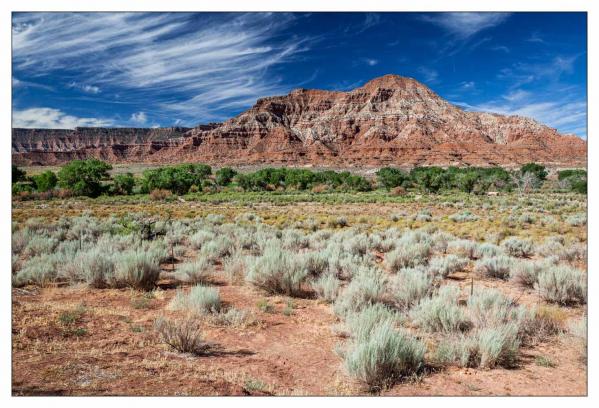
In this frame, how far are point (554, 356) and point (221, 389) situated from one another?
3.98m

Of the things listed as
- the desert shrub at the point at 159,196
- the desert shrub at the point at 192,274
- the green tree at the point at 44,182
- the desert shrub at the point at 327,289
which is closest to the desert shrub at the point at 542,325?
the desert shrub at the point at 327,289

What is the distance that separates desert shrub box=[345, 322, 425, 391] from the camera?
12.2ft

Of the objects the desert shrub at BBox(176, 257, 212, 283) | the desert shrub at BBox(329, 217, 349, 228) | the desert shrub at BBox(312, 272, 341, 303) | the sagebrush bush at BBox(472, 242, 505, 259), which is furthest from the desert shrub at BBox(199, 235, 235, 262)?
the desert shrub at BBox(329, 217, 349, 228)

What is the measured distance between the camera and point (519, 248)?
37.5 feet

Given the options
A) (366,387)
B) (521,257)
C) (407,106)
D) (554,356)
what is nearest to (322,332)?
(366,387)

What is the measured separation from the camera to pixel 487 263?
8.86 metres

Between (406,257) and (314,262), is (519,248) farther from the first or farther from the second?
(314,262)

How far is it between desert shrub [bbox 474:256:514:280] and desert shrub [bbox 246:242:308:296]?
14.3ft

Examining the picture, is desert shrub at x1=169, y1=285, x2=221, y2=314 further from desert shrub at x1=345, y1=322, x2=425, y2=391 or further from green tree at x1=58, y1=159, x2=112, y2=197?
green tree at x1=58, y1=159, x2=112, y2=197

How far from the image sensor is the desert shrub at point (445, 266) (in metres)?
8.52

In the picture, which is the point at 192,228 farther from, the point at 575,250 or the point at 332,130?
A: the point at 332,130

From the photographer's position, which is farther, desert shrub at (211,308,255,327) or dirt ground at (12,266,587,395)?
desert shrub at (211,308,255,327)

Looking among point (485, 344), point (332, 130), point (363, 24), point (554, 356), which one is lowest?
point (554, 356)

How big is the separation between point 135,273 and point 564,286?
8006 millimetres
